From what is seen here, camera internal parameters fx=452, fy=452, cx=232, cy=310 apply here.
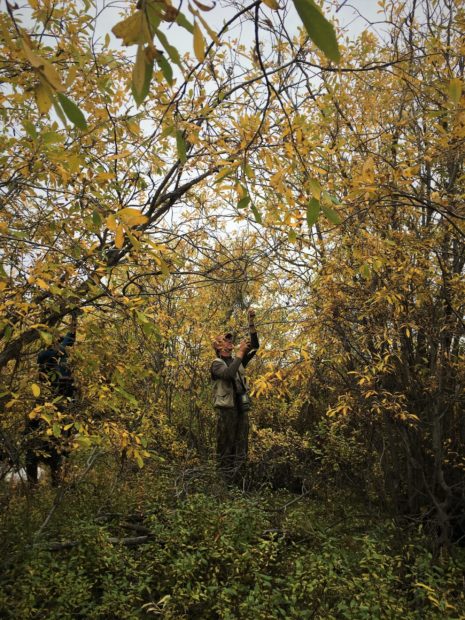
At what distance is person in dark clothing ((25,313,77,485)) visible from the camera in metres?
3.00

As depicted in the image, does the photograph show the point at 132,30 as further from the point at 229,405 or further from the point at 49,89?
the point at 229,405

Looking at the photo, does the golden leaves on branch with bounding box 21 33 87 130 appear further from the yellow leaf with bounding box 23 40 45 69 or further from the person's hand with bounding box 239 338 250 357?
the person's hand with bounding box 239 338 250 357

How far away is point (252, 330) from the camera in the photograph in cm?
463

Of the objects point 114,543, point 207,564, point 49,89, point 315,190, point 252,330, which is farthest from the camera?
point 252,330

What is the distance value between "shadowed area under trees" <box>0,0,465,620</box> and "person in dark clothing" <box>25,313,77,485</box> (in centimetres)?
4

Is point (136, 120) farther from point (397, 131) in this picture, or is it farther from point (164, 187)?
point (397, 131)

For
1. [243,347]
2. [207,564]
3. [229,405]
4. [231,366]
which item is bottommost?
[207,564]

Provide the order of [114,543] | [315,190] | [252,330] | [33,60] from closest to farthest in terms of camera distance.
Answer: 1. [33,60]
2. [315,190]
3. [114,543]
4. [252,330]

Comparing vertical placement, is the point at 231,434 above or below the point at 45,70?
below

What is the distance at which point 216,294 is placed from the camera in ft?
23.4

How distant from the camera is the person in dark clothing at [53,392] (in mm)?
3004

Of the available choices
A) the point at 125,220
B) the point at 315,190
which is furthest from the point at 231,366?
the point at 315,190

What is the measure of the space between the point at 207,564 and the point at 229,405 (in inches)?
78.1

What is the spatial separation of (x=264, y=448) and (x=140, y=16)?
545 cm
